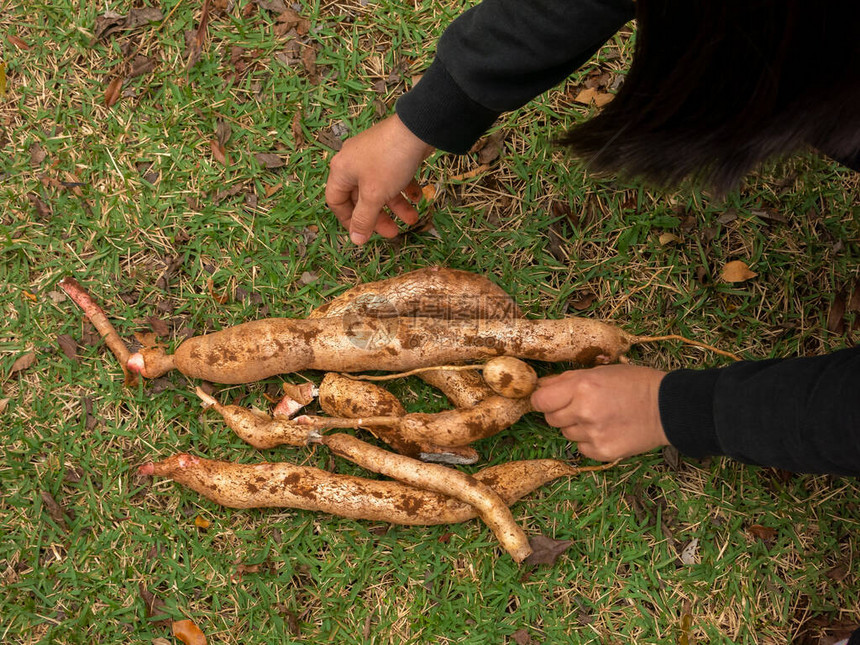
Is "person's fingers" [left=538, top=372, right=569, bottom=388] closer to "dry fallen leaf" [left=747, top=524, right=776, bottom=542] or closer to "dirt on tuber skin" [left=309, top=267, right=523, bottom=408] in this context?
"dirt on tuber skin" [left=309, top=267, right=523, bottom=408]

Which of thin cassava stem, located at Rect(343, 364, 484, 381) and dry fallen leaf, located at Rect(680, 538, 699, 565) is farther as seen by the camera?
dry fallen leaf, located at Rect(680, 538, 699, 565)

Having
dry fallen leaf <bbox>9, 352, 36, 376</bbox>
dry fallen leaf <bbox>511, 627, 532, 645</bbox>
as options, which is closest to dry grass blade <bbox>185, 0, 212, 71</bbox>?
dry fallen leaf <bbox>9, 352, 36, 376</bbox>

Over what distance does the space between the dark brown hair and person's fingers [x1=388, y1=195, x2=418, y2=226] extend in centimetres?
104

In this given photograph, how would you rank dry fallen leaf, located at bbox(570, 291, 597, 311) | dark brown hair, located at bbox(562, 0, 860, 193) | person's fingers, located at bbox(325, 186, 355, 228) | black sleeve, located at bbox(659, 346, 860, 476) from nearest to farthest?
dark brown hair, located at bbox(562, 0, 860, 193) < black sleeve, located at bbox(659, 346, 860, 476) < person's fingers, located at bbox(325, 186, 355, 228) < dry fallen leaf, located at bbox(570, 291, 597, 311)

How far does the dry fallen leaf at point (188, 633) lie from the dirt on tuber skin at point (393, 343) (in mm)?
1041

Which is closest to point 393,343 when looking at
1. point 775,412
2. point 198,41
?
point 775,412

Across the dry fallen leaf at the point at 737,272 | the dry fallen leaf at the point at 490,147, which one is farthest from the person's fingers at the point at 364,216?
the dry fallen leaf at the point at 737,272

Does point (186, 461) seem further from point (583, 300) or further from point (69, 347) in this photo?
point (583, 300)

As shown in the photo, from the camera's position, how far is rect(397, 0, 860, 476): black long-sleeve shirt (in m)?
1.64

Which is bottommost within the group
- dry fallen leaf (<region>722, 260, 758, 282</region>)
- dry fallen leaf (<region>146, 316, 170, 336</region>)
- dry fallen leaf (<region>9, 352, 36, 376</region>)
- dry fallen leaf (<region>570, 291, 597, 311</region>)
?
dry fallen leaf (<region>9, 352, 36, 376</region>)

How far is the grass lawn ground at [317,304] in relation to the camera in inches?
98.4

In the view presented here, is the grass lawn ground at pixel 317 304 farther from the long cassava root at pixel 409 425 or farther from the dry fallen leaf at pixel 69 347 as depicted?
the long cassava root at pixel 409 425

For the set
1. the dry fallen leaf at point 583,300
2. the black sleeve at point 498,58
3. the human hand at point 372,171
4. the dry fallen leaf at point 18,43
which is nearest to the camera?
the black sleeve at point 498,58

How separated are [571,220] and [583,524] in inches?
50.3
